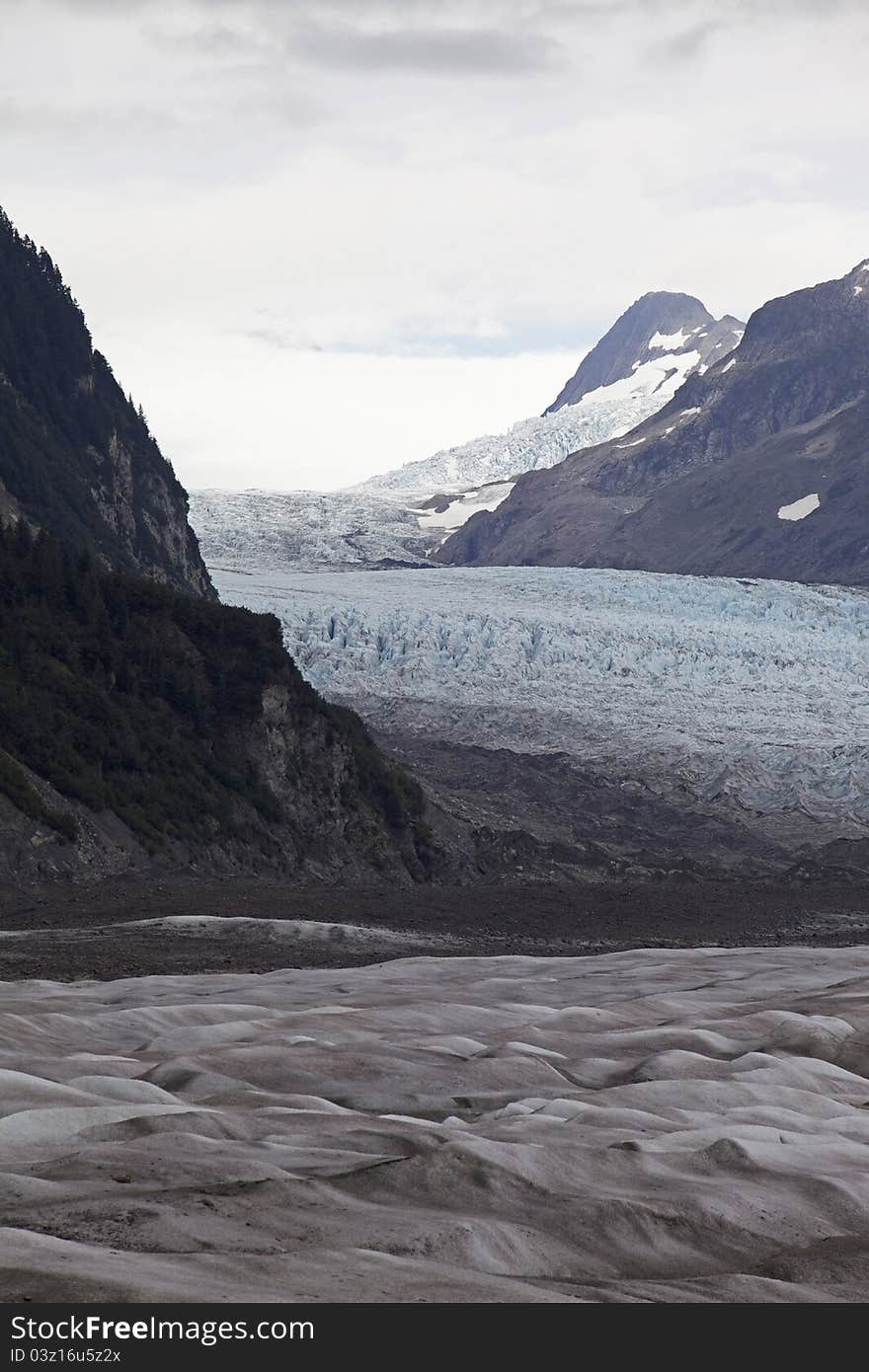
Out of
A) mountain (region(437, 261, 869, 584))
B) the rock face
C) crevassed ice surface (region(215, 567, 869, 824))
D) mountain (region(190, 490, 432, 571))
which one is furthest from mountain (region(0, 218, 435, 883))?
mountain (region(437, 261, 869, 584))

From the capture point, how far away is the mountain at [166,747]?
31.8 metres

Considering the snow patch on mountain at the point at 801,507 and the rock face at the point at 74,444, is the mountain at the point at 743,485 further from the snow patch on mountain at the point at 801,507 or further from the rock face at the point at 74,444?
the rock face at the point at 74,444

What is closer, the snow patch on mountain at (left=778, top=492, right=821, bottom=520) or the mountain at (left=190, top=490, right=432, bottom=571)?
the mountain at (left=190, top=490, right=432, bottom=571)

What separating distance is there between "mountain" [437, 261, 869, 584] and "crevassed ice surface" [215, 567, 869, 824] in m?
65.9

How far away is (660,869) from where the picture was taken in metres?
41.3

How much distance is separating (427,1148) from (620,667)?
52.8 meters

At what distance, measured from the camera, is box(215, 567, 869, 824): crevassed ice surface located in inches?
2130

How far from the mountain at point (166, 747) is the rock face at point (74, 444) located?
5444mm

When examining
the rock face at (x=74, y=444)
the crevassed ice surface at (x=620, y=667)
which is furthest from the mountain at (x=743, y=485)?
the rock face at (x=74, y=444)

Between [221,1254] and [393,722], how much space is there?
166 feet

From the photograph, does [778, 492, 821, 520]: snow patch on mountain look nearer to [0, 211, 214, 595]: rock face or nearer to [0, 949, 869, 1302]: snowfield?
[0, 211, 214, 595]: rock face

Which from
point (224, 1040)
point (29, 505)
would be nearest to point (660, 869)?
point (29, 505)

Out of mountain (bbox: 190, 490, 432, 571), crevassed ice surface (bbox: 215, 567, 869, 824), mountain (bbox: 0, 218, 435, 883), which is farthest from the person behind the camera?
mountain (bbox: 190, 490, 432, 571)

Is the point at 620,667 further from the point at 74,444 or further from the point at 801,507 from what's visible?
the point at 801,507
